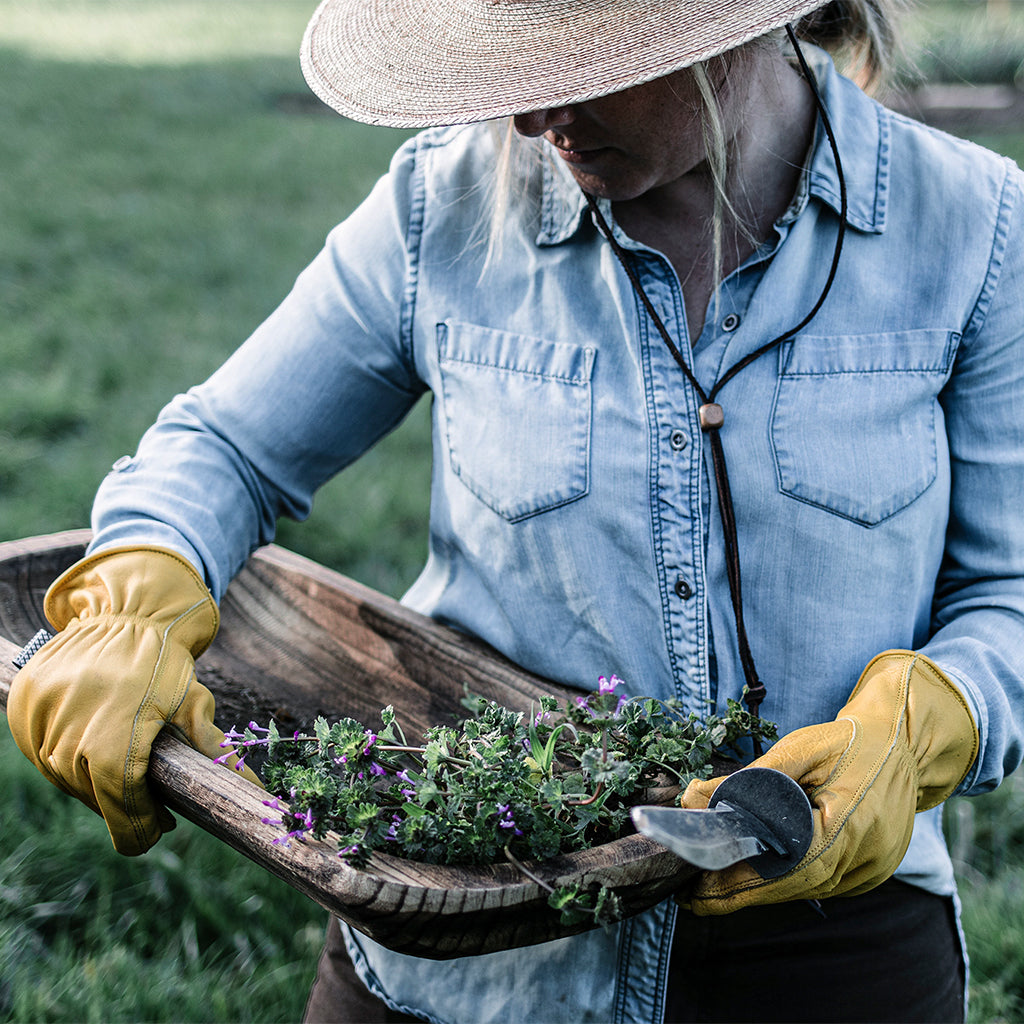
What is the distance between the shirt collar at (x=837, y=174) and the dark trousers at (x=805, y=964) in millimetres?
894

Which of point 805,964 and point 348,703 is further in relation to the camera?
point 348,703

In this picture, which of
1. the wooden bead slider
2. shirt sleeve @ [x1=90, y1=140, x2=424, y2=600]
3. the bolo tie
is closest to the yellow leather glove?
the bolo tie

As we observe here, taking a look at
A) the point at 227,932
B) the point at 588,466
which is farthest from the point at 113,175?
the point at 588,466

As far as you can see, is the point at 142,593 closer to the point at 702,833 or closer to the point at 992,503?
the point at 702,833

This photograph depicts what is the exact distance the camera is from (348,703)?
166 centimetres

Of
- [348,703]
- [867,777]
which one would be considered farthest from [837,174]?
[348,703]

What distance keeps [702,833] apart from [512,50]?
0.83 m

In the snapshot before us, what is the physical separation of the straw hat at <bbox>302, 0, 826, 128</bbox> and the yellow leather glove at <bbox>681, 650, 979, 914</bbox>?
2.38 ft

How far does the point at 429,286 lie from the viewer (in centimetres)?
159

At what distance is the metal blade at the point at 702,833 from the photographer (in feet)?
3.20

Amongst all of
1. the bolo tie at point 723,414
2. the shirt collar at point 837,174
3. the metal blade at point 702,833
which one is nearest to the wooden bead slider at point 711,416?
the bolo tie at point 723,414

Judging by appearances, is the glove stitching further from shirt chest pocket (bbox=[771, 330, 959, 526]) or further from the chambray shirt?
shirt chest pocket (bbox=[771, 330, 959, 526])

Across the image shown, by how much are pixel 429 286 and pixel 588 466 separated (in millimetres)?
348

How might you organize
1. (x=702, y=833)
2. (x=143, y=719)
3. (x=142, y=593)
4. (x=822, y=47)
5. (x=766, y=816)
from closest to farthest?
(x=702, y=833) < (x=766, y=816) < (x=143, y=719) < (x=142, y=593) < (x=822, y=47)
